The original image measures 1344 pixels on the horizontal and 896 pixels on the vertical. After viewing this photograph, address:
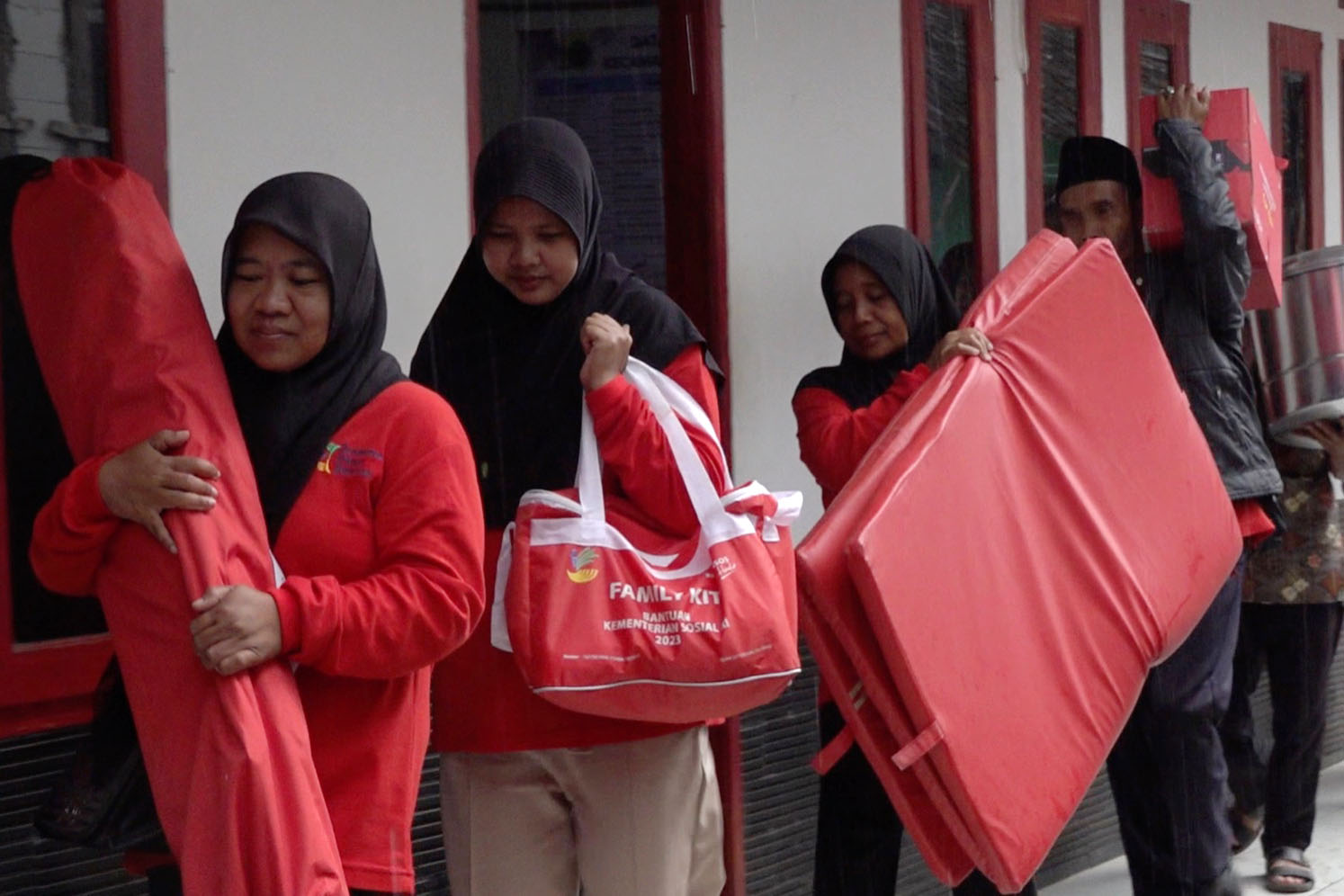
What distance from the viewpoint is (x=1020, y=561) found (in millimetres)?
3844

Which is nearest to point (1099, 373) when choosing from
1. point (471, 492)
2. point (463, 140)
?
point (463, 140)

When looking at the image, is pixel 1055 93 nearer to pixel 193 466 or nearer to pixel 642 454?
pixel 642 454

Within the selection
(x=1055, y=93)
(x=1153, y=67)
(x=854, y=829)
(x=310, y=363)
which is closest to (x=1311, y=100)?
(x=1153, y=67)

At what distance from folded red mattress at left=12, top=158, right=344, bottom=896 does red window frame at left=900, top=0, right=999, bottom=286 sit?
10.6 ft

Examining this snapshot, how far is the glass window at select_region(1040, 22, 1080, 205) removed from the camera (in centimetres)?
639

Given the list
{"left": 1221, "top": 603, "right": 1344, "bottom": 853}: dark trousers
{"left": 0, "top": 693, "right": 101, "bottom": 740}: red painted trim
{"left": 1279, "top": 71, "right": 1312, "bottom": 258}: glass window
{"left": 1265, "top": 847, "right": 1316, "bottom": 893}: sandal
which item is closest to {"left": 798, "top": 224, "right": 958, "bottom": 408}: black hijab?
{"left": 0, "top": 693, "right": 101, "bottom": 740}: red painted trim

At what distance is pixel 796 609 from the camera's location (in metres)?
3.35

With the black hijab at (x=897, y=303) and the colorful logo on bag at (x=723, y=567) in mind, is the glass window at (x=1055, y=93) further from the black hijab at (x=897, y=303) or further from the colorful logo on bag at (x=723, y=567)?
the colorful logo on bag at (x=723, y=567)

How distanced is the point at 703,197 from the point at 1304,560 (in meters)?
2.38

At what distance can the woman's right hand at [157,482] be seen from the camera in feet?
8.43

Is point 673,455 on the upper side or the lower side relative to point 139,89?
lower

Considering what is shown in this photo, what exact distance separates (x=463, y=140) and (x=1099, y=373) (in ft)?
4.89

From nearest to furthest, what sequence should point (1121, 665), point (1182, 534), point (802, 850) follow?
1. point (1121, 665)
2. point (1182, 534)
3. point (802, 850)

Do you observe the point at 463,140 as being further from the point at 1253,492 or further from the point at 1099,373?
the point at 1253,492
